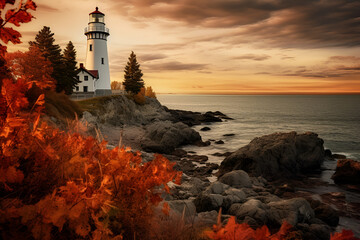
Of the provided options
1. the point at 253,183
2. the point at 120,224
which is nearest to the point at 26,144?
the point at 120,224

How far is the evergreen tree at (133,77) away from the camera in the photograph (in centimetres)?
5747

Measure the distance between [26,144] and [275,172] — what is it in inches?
800

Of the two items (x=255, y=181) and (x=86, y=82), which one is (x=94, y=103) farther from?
(x=255, y=181)

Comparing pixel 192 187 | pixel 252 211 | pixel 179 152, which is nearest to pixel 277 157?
pixel 192 187

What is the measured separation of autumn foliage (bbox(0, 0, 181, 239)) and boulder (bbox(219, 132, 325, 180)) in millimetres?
18193

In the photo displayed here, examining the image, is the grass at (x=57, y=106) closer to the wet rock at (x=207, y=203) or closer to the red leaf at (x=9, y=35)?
the wet rock at (x=207, y=203)

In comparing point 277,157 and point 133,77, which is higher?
point 133,77

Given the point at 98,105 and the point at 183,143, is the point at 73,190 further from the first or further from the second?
the point at 98,105

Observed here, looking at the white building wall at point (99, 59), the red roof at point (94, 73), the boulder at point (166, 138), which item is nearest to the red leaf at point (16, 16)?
the boulder at point (166, 138)

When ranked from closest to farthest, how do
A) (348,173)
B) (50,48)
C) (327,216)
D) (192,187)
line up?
(327,216) → (192,187) → (348,173) → (50,48)

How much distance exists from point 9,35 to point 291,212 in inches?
447

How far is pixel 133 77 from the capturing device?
58000 millimetres

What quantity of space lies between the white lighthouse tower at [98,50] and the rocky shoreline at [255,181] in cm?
1681

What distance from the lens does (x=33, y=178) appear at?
2.47 meters
